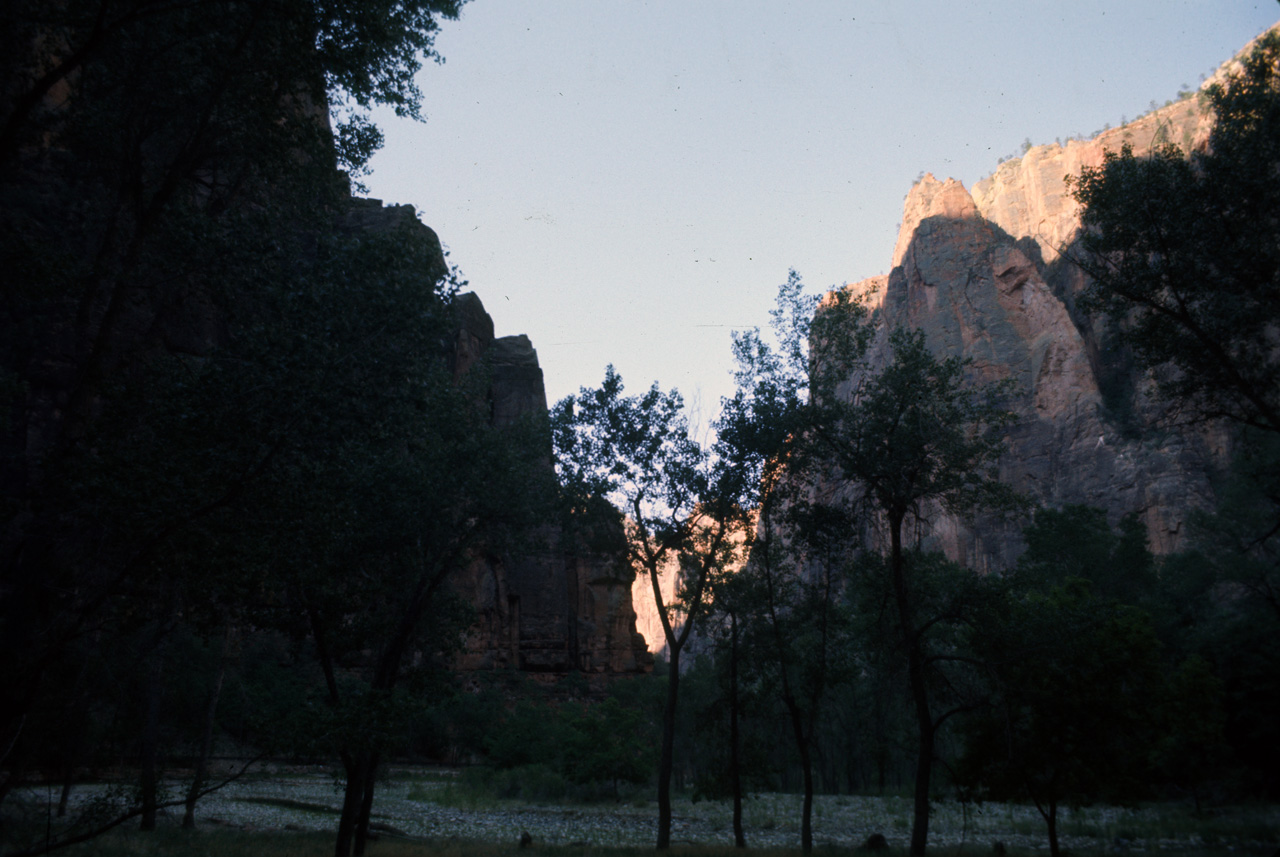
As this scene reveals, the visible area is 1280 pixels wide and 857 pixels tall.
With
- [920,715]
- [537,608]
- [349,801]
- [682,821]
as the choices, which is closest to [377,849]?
[349,801]

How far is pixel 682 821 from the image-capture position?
1246 inches

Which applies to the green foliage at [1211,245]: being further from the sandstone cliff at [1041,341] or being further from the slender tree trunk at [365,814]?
the sandstone cliff at [1041,341]

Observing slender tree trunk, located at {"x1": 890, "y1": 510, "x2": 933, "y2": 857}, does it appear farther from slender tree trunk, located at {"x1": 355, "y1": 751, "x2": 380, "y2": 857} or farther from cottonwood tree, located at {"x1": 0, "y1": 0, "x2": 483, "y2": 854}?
slender tree trunk, located at {"x1": 355, "y1": 751, "x2": 380, "y2": 857}

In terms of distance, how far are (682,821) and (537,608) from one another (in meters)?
53.7

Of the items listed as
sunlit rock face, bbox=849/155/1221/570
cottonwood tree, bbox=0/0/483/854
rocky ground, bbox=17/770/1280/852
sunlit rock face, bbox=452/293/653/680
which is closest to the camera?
cottonwood tree, bbox=0/0/483/854

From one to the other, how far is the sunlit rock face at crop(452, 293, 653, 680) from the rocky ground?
3603cm

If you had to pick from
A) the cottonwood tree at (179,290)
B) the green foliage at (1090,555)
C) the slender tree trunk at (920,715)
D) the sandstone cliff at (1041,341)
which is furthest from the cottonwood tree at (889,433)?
the sandstone cliff at (1041,341)

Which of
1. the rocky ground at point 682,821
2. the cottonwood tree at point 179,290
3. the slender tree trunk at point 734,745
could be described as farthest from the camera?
the rocky ground at point 682,821

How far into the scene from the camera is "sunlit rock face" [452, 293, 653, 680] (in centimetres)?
7856

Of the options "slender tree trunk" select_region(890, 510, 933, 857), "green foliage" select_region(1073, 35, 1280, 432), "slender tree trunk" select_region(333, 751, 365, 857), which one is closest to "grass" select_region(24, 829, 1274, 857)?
"slender tree trunk" select_region(333, 751, 365, 857)

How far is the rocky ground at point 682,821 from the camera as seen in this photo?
2311 centimetres

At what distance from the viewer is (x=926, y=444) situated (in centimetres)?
1562

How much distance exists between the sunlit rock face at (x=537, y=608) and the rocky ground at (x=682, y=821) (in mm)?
36030

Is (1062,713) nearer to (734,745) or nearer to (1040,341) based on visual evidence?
(734,745)
